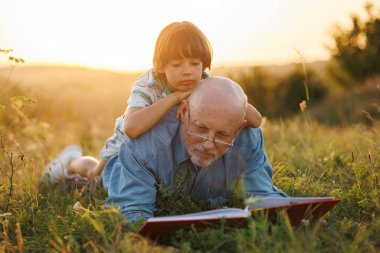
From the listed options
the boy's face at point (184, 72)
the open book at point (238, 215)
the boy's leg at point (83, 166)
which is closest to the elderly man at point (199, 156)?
the boy's face at point (184, 72)

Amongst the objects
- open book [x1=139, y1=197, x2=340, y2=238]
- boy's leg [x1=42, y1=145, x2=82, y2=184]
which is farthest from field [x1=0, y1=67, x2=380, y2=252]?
boy's leg [x1=42, y1=145, x2=82, y2=184]

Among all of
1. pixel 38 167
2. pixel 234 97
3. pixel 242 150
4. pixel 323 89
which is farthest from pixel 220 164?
pixel 323 89

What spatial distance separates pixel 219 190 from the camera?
13.6ft

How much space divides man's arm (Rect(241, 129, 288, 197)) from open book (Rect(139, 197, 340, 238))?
564 millimetres

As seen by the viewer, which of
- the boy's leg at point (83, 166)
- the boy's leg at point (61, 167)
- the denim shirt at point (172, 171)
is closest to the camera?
the denim shirt at point (172, 171)

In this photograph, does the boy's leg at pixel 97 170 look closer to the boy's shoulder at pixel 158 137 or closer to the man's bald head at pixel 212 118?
the boy's shoulder at pixel 158 137

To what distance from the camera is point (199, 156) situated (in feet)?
11.9

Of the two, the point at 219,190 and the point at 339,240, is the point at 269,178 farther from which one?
the point at 339,240

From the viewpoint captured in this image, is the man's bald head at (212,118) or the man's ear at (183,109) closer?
the man's bald head at (212,118)

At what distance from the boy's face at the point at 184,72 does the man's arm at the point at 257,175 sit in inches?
25.8

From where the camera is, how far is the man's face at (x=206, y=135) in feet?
11.2

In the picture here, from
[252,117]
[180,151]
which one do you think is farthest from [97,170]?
[252,117]

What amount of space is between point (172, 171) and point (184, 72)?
2.53 ft

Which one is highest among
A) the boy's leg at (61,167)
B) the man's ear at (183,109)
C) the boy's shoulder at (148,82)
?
the boy's shoulder at (148,82)
